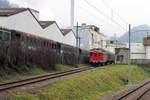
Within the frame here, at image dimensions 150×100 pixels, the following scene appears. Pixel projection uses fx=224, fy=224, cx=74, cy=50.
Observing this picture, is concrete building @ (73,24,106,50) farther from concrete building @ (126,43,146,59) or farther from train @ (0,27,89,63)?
train @ (0,27,89,63)

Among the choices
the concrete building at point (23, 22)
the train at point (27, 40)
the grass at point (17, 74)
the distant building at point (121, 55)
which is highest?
the concrete building at point (23, 22)

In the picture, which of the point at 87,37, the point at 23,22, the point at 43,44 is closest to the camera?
the point at 43,44

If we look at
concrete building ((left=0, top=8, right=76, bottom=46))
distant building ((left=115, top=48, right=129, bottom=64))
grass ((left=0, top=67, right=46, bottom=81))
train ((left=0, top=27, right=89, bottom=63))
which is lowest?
grass ((left=0, top=67, right=46, bottom=81))

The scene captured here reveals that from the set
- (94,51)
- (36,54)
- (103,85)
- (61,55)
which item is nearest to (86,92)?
(103,85)

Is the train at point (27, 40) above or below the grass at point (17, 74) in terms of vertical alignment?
above

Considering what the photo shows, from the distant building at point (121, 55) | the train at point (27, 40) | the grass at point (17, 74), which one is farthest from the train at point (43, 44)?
the distant building at point (121, 55)

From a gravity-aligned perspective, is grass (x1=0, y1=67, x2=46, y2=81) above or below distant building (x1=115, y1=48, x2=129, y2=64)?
below

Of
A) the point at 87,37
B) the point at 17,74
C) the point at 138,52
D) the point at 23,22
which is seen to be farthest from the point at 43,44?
the point at 138,52

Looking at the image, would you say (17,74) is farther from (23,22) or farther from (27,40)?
(23,22)

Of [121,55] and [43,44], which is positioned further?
[121,55]

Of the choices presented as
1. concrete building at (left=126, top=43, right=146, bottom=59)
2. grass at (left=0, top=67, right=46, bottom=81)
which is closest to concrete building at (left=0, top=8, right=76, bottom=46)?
grass at (left=0, top=67, right=46, bottom=81)

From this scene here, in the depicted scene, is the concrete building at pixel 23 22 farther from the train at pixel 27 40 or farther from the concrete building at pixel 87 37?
the concrete building at pixel 87 37

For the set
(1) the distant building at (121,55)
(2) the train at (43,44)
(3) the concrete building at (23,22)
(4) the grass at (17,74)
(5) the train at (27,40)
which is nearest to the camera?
(4) the grass at (17,74)

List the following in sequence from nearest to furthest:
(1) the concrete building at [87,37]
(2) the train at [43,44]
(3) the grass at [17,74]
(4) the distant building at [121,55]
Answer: (3) the grass at [17,74] → (2) the train at [43,44] → (4) the distant building at [121,55] → (1) the concrete building at [87,37]
